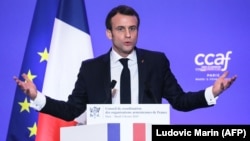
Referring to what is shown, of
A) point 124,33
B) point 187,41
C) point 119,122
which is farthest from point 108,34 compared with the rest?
point 119,122

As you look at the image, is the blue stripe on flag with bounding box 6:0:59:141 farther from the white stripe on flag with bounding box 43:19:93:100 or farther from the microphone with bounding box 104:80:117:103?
the microphone with bounding box 104:80:117:103

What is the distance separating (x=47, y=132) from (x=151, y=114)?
81 cm

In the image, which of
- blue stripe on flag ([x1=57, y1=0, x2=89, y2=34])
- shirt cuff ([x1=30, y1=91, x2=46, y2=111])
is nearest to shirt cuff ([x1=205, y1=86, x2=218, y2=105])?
blue stripe on flag ([x1=57, y1=0, x2=89, y2=34])

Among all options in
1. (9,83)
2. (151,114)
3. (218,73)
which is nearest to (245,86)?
(218,73)

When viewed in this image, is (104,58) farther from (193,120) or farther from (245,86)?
(245,86)

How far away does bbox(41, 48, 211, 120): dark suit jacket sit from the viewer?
3.15 metres

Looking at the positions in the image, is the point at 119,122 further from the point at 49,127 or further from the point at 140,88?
the point at 49,127

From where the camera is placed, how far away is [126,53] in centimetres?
322

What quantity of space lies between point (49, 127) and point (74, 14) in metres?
0.86

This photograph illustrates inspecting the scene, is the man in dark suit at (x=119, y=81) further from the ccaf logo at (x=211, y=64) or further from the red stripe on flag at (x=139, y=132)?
the red stripe on flag at (x=139, y=132)

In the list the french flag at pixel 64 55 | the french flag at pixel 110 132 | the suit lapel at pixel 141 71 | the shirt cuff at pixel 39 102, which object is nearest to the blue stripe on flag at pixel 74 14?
the french flag at pixel 64 55

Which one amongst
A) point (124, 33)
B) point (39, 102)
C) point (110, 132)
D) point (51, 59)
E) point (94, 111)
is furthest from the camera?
point (51, 59)

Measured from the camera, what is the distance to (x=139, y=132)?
285 centimetres

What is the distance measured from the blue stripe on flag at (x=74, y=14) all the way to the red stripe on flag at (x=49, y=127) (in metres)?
0.70
